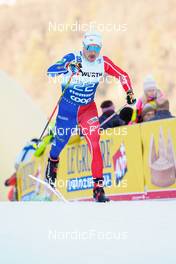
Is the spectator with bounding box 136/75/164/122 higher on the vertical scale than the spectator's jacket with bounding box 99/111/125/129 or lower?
higher

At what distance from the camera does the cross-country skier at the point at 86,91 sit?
739 cm

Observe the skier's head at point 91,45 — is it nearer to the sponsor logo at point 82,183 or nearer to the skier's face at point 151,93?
the skier's face at point 151,93

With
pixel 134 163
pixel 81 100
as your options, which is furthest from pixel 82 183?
pixel 81 100

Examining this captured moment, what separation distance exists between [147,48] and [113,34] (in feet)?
15.3

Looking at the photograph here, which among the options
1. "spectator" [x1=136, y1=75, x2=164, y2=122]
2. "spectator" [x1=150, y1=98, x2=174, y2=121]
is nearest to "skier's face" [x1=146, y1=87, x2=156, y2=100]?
"spectator" [x1=136, y1=75, x2=164, y2=122]

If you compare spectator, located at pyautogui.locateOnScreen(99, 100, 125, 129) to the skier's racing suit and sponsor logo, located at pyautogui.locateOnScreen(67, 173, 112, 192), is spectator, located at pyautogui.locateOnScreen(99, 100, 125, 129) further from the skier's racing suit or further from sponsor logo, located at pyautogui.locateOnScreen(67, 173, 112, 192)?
the skier's racing suit

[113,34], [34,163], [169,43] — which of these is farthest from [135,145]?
[113,34]

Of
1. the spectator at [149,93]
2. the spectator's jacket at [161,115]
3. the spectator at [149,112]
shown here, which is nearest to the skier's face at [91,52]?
the spectator's jacket at [161,115]
